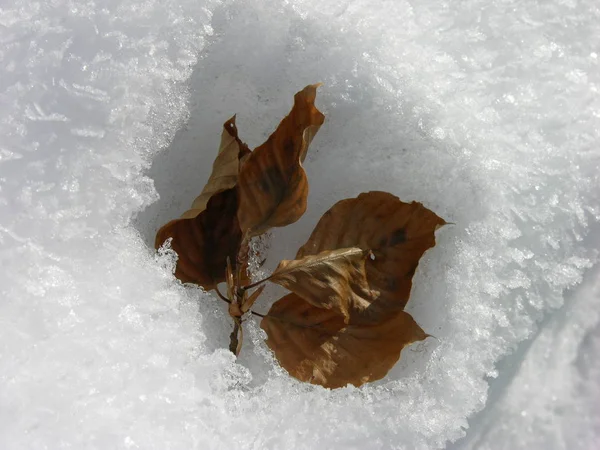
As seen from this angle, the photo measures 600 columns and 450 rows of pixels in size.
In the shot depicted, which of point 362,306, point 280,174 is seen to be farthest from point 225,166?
point 362,306

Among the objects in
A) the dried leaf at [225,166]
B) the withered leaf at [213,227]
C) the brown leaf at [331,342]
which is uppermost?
the dried leaf at [225,166]

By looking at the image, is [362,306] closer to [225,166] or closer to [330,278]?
[330,278]

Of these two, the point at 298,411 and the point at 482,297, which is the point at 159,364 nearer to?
the point at 298,411

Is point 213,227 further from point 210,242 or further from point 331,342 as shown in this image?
point 331,342

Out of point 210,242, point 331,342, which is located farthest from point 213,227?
point 331,342
